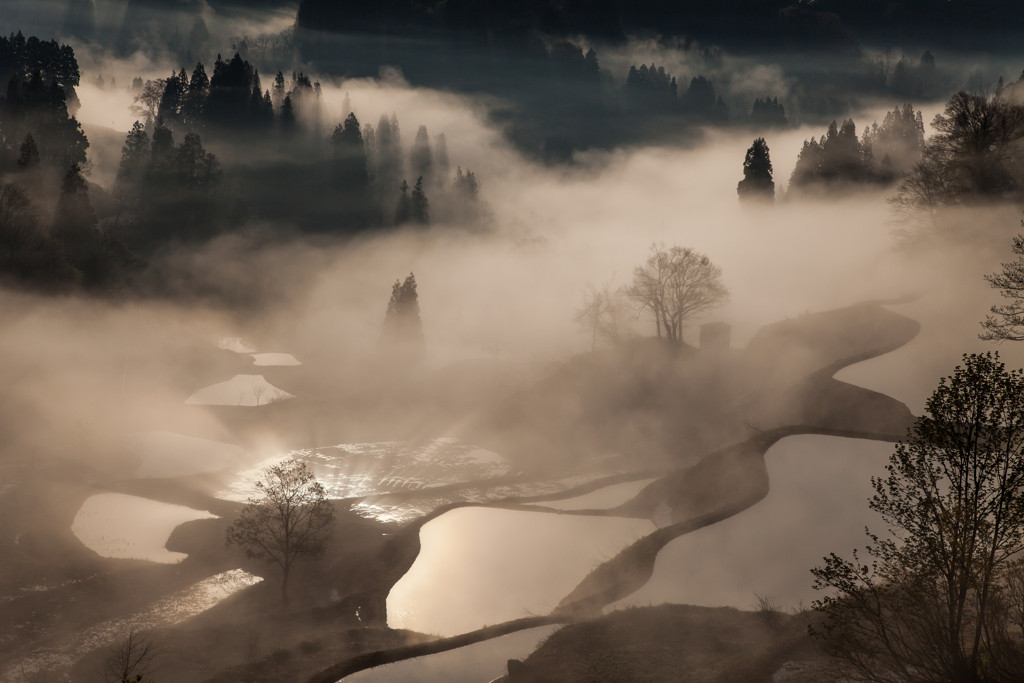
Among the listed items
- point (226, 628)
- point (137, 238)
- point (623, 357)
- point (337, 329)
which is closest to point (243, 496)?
point (226, 628)

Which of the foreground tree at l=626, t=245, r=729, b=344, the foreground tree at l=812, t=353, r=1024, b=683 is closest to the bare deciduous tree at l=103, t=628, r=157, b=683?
the foreground tree at l=812, t=353, r=1024, b=683

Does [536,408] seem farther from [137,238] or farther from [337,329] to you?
[137,238]

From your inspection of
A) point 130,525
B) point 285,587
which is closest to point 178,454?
point 130,525

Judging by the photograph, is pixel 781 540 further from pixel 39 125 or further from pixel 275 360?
pixel 39 125

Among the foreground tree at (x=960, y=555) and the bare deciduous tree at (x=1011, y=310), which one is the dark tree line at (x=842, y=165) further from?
the foreground tree at (x=960, y=555)

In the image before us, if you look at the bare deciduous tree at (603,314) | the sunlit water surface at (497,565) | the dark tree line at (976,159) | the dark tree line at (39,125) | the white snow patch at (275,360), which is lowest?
the sunlit water surface at (497,565)

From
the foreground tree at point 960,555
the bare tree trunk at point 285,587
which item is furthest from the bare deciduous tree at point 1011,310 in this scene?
the bare tree trunk at point 285,587
